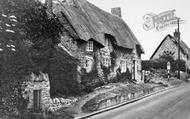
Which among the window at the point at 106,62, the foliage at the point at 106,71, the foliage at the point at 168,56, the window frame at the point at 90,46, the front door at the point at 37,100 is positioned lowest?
the front door at the point at 37,100

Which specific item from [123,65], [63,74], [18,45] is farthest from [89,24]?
[18,45]

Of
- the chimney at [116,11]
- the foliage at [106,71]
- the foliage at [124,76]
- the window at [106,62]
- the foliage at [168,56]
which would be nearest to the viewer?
the foliage at [106,71]

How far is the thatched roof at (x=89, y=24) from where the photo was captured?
82.0 feet

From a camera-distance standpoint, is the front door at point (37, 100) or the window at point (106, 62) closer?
the front door at point (37, 100)

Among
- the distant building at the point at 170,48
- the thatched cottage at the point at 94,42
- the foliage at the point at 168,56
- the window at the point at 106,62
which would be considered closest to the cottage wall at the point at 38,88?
the thatched cottage at the point at 94,42

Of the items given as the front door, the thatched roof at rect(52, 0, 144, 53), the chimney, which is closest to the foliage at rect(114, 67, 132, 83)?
the thatched roof at rect(52, 0, 144, 53)

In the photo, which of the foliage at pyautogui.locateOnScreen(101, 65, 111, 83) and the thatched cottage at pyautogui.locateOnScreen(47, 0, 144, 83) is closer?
the thatched cottage at pyautogui.locateOnScreen(47, 0, 144, 83)

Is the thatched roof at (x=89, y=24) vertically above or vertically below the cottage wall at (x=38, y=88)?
above

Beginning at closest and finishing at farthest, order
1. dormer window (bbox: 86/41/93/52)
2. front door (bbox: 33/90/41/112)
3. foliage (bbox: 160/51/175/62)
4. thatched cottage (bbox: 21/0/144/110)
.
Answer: front door (bbox: 33/90/41/112)
thatched cottage (bbox: 21/0/144/110)
dormer window (bbox: 86/41/93/52)
foliage (bbox: 160/51/175/62)

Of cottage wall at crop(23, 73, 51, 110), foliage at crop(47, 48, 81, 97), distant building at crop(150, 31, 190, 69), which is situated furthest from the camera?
distant building at crop(150, 31, 190, 69)

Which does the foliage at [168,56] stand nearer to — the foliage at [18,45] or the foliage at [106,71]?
the foliage at [106,71]

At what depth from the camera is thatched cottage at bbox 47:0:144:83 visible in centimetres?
2433

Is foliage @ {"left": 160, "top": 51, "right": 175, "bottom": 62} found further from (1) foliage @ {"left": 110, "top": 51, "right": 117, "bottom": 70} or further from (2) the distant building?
(1) foliage @ {"left": 110, "top": 51, "right": 117, "bottom": 70}

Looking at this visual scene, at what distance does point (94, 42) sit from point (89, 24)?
8.21 feet
